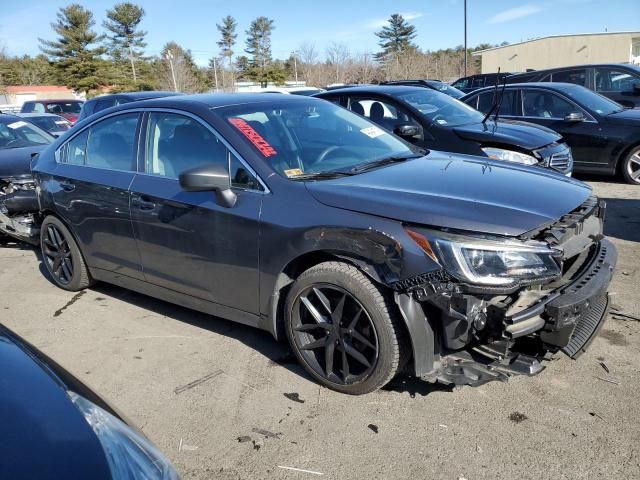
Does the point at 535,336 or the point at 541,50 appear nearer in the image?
the point at 535,336

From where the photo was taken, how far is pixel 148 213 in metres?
3.83

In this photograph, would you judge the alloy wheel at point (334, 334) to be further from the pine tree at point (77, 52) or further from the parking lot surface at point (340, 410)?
the pine tree at point (77, 52)

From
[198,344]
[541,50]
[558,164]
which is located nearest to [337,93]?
[558,164]

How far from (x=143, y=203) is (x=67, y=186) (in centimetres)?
117

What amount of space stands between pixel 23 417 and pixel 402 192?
2055 millimetres

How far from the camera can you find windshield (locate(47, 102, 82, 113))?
2175 centimetres

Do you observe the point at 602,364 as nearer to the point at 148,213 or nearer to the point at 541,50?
the point at 148,213

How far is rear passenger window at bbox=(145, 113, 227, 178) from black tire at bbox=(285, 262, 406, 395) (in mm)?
1065

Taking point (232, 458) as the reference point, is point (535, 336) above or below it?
above

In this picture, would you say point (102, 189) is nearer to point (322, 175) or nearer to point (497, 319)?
point (322, 175)

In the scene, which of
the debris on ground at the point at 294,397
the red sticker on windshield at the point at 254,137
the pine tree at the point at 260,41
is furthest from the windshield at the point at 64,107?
the pine tree at the point at 260,41

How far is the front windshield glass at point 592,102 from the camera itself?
855 cm

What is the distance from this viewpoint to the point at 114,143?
432cm

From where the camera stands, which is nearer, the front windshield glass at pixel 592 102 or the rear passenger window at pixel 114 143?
the rear passenger window at pixel 114 143
